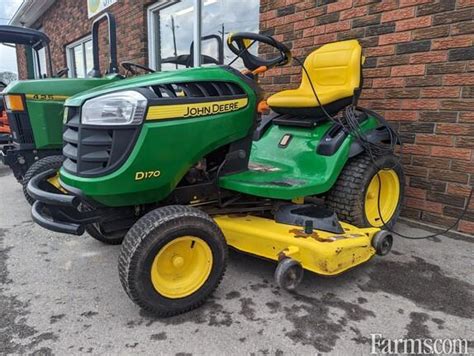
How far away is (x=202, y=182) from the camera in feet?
7.39

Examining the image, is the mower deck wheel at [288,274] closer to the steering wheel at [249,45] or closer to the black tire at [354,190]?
the black tire at [354,190]

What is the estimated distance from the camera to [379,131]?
2869mm

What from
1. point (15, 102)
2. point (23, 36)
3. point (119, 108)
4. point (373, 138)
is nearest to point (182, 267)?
point (119, 108)

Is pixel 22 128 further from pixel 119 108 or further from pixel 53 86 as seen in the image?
pixel 119 108

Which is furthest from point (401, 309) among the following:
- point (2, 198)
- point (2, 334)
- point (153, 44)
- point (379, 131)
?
point (153, 44)

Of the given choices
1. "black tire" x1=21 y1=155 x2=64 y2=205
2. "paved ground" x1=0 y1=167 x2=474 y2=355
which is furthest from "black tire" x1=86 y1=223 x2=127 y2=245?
"black tire" x1=21 y1=155 x2=64 y2=205

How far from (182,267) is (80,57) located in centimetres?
964

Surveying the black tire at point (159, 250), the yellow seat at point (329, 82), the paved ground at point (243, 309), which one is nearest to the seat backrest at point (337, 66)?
the yellow seat at point (329, 82)

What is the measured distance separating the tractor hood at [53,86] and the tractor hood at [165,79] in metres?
1.84

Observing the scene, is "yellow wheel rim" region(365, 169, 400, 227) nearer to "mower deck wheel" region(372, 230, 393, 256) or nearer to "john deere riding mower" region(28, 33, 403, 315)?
"john deere riding mower" region(28, 33, 403, 315)

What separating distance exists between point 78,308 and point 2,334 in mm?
339

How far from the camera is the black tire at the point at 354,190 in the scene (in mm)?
2600

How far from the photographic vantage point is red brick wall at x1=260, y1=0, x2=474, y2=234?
9.53 ft

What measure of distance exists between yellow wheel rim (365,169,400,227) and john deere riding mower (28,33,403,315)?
0.36 feet
